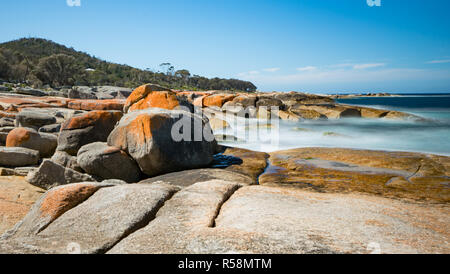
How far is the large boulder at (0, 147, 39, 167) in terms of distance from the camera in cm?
855

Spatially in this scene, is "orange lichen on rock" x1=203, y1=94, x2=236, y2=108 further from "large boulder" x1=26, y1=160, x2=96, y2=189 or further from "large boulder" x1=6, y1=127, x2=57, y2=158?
"large boulder" x1=26, y1=160, x2=96, y2=189

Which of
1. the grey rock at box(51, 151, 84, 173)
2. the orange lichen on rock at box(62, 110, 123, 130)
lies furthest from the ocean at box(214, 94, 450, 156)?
the grey rock at box(51, 151, 84, 173)

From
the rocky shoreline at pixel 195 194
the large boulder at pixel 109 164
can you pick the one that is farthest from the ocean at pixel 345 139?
the large boulder at pixel 109 164

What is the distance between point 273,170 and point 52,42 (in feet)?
497

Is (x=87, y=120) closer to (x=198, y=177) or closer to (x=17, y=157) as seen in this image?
(x=17, y=157)

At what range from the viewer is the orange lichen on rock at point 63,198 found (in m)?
3.95

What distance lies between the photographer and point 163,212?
3756mm

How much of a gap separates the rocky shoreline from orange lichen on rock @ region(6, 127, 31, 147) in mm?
48

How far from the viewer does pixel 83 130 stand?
33.7 feet

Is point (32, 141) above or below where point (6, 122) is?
below

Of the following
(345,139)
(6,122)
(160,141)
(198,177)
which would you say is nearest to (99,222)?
(198,177)

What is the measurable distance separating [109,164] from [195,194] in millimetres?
4936
